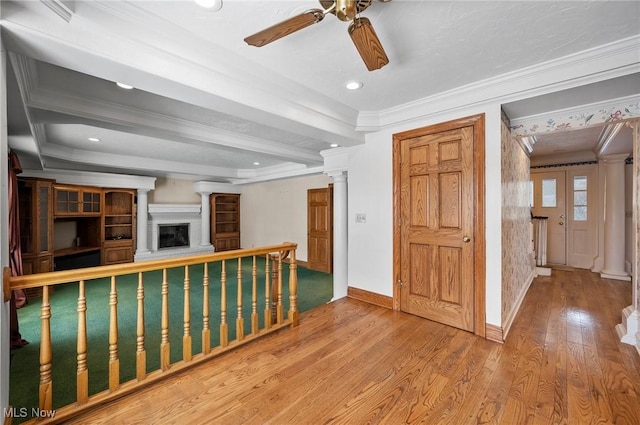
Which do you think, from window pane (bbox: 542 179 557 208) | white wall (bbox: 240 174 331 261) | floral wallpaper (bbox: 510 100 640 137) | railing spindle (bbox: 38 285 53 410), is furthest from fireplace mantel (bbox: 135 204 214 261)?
window pane (bbox: 542 179 557 208)

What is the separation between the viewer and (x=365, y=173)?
3428mm

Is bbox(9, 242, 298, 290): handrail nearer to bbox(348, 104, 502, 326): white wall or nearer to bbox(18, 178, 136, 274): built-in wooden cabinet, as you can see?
bbox(348, 104, 502, 326): white wall

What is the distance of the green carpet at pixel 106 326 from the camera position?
204 centimetres

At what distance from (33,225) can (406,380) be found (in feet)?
18.1

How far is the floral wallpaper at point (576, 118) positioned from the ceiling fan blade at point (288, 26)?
259 centimetres

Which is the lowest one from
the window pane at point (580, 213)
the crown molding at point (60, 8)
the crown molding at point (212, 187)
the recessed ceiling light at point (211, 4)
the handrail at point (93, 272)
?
the handrail at point (93, 272)

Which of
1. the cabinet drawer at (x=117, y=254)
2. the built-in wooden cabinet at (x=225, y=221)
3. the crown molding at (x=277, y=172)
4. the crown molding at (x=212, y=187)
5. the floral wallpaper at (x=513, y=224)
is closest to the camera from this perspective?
the floral wallpaper at (x=513, y=224)

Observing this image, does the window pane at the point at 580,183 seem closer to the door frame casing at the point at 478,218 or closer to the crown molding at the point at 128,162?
the door frame casing at the point at 478,218

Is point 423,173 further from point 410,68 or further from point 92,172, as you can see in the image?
point 92,172

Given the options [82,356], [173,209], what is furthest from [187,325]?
[173,209]

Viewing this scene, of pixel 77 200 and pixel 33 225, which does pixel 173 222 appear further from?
pixel 33 225

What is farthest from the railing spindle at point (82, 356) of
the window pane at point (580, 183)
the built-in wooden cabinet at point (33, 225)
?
the window pane at point (580, 183)

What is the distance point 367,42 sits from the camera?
56.7 inches

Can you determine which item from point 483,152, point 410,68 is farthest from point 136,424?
point 483,152
